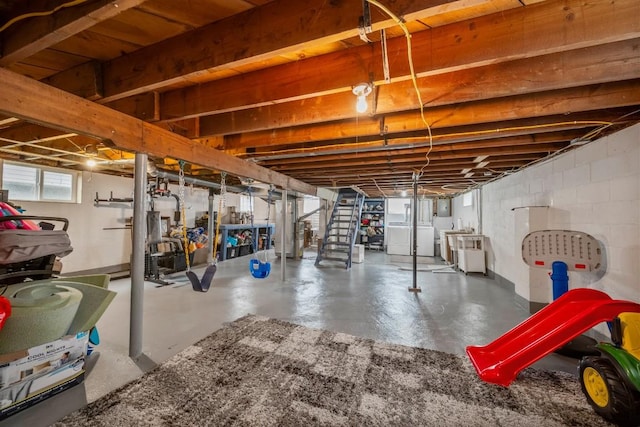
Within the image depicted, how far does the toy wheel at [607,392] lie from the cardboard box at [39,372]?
11.0 ft

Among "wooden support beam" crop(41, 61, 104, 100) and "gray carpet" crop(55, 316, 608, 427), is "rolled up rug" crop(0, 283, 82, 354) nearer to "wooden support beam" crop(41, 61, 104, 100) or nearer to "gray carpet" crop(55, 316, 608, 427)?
"gray carpet" crop(55, 316, 608, 427)

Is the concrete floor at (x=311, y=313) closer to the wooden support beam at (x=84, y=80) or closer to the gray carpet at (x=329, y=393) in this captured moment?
the gray carpet at (x=329, y=393)

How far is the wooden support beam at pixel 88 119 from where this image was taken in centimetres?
149

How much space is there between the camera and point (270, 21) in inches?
53.9

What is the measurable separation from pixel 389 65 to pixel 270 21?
71 cm

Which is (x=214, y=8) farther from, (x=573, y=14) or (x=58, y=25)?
(x=573, y=14)

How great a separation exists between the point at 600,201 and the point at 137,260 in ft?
14.0

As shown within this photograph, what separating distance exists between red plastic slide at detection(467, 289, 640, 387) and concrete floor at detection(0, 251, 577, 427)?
1.08 feet

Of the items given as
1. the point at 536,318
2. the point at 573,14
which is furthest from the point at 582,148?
the point at 573,14

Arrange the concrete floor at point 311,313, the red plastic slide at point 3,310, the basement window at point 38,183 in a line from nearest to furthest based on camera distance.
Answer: the red plastic slide at point 3,310 < the concrete floor at point 311,313 < the basement window at point 38,183

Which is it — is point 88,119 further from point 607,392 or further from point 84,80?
point 607,392

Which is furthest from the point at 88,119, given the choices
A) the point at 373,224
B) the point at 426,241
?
the point at 373,224

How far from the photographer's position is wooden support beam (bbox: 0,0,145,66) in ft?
3.59

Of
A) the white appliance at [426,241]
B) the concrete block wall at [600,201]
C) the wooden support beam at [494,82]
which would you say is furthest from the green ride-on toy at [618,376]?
the white appliance at [426,241]
